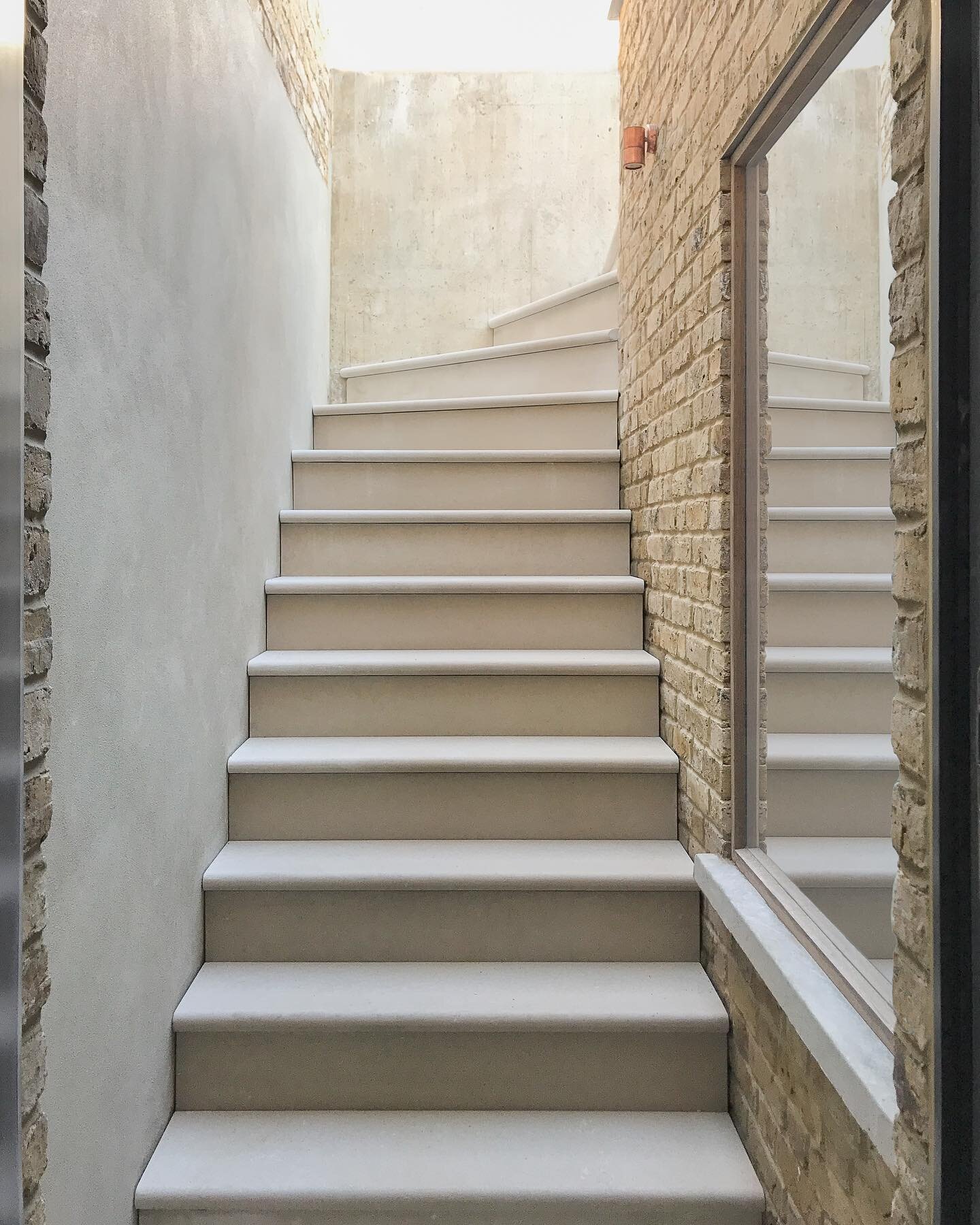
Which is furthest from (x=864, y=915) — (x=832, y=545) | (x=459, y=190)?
(x=459, y=190)

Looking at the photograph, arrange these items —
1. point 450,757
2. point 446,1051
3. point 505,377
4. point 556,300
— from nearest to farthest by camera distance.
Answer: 1. point 446,1051
2. point 450,757
3. point 505,377
4. point 556,300

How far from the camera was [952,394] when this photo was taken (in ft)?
3.19

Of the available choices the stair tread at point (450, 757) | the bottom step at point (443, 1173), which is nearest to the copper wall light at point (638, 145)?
the stair tread at point (450, 757)

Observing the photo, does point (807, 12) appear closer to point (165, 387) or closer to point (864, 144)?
point (864, 144)

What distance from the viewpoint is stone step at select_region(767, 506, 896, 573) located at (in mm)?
1287

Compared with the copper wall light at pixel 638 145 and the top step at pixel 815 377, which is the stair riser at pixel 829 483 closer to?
the top step at pixel 815 377

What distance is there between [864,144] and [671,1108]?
1882 mm

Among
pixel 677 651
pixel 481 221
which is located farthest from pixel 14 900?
pixel 481 221

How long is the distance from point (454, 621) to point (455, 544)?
322 mm

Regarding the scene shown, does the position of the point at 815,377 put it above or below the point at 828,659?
above

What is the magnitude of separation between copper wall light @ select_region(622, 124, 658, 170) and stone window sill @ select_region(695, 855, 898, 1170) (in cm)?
203

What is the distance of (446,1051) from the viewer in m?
1.84

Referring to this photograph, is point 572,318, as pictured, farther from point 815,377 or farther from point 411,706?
point 815,377

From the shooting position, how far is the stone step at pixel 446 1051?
1.81m
